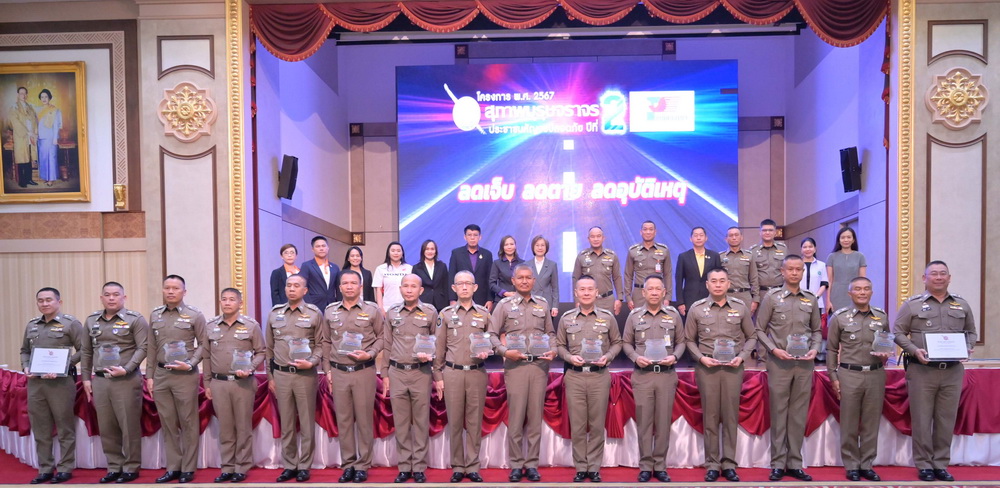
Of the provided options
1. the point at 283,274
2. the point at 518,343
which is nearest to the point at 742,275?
the point at 518,343

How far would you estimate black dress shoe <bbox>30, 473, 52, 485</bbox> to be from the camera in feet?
18.8

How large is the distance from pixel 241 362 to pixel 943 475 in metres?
4.79

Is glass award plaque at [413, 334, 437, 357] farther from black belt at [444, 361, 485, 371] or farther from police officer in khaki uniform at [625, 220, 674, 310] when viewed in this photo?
police officer in khaki uniform at [625, 220, 674, 310]

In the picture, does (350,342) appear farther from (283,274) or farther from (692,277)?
(692,277)

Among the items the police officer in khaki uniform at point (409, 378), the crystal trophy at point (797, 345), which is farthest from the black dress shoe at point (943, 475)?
the police officer in khaki uniform at point (409, 378)

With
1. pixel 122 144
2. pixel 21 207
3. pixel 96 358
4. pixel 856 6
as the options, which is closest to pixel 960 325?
pixel 856 6

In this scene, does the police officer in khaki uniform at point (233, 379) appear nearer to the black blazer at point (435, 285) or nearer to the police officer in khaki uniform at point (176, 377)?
the police officer in khaki uniform at point (176, 377)

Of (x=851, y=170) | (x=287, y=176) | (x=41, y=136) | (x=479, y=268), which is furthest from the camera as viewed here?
(x=287, y=176)

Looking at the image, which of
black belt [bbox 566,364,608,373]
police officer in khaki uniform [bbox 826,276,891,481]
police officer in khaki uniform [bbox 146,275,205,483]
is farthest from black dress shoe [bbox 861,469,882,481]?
police officer in khaki uniform [bbox 146,275,205,483]

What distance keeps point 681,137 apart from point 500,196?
254 centimetres

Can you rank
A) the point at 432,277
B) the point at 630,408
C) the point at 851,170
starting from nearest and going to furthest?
the point at 630,408, the point at 432,277, the point at 851,170

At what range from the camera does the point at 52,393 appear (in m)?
5.79

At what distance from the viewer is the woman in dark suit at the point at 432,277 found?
24.2ft

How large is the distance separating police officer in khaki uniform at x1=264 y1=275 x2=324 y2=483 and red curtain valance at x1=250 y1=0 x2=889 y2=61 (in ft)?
10.1
